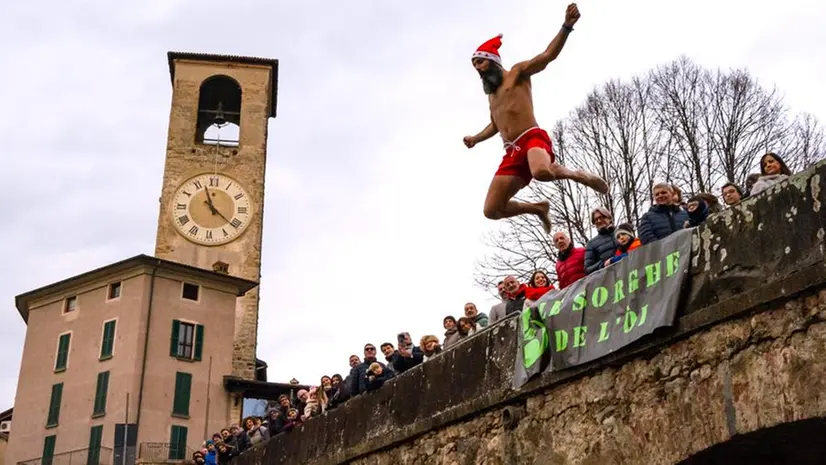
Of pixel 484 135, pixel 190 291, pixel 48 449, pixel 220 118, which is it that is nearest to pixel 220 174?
pixel 220 118

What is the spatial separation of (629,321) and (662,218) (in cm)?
136

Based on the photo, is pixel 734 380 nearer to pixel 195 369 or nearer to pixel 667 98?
pixel 667 98

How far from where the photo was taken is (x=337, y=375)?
1321 cm

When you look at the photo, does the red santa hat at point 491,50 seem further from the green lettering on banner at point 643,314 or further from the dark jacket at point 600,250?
the green lettering on banner at point 643,314

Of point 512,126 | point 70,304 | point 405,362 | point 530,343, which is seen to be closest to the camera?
point 530,343

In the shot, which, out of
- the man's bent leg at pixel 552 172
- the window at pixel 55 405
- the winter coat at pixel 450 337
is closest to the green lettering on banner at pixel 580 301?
the man's bent leg at pixel 552 172

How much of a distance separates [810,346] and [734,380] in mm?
606

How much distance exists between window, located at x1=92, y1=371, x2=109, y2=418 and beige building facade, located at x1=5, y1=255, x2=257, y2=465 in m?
0.03

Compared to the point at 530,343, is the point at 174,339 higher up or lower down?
higher up

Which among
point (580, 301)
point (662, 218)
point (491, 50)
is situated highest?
point (491, 50)

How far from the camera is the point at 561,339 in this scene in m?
7.70

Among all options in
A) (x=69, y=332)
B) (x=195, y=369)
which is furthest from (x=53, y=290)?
(x=195, y=369)

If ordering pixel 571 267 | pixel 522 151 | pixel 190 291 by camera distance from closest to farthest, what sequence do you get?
pixel 522 151 → pixel 571 267 → pixel 190 291

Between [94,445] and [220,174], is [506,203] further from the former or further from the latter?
[220,174]
